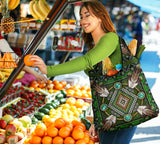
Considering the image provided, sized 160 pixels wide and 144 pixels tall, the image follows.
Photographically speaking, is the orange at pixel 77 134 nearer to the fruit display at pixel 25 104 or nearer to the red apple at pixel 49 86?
the fruit display at pixel 25 104

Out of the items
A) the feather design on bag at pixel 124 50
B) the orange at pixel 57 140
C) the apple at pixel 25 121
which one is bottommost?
the apple at pixel 25 121

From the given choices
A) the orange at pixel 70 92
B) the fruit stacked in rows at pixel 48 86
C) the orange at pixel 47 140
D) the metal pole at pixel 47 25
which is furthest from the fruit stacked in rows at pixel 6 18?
the orange at pixel 70 92

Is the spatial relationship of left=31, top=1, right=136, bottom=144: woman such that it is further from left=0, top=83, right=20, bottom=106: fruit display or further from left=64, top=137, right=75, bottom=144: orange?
left=0, top=83, right=20, bottom=106: fruit display

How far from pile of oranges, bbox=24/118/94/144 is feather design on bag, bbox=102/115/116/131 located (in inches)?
25.5

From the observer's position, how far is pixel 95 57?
68.6 inches

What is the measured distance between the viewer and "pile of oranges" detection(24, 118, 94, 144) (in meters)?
2.50

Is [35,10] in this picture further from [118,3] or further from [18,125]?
[118,3]

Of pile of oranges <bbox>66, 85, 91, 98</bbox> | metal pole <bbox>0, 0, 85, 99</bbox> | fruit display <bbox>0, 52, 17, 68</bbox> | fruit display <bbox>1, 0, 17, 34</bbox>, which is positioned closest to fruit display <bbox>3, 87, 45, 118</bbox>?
pile of oranges <bbox>66, 85, 91, 98</bbox>

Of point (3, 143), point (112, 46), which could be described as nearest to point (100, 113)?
point (112, 46)

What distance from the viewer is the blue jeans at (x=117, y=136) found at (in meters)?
2.03

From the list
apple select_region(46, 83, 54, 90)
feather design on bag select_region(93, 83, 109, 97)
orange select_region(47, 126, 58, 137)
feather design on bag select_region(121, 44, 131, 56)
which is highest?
feather design on bag select_region(121, 44, 131, 56)

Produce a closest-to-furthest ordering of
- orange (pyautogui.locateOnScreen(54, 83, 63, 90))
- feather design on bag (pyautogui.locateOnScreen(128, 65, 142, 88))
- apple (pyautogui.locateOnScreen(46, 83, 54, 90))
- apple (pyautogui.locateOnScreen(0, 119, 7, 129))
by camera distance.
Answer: feather design on bag (pyautogui.locateOnScreen(128, 65, 142, 88)) < apple (pyautogui.locateOnScreen(0, 119, 7, 129)) < apple (pyautogui.locateOnScreen(46, 83, 54, 90)) < orange (pyautogui.locateOnScreen(54, 83, 63, 90))

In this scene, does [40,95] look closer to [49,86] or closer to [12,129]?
[49,86]

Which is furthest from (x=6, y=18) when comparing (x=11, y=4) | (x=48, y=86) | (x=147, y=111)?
(x=48, y=86)
